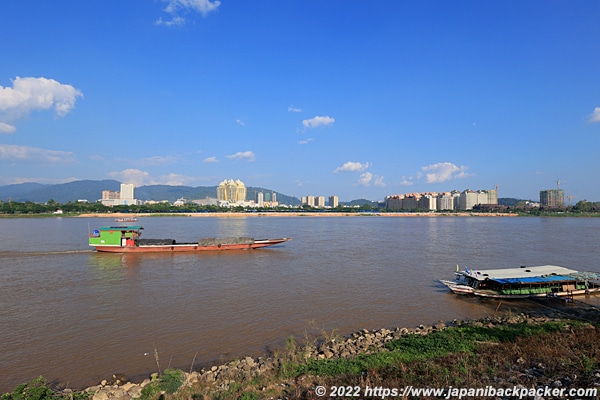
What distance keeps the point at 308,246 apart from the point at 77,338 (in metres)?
22.7

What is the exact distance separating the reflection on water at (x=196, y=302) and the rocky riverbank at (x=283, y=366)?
105 centimetres

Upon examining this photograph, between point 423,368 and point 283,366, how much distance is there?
8.68 ft

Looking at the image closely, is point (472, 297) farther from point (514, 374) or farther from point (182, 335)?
point (182, 335)

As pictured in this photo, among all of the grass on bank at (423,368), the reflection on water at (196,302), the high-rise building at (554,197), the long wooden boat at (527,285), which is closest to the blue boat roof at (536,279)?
the long wooden boat at (527,285)

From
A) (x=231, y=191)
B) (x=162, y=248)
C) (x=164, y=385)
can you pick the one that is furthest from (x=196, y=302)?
(x=231, y=191)

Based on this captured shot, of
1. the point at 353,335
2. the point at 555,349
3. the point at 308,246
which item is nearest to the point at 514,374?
the point at 555,349

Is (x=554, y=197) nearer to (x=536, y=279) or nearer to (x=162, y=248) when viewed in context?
(x=536, y=279)

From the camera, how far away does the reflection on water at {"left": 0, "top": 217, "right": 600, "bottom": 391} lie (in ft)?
30.2

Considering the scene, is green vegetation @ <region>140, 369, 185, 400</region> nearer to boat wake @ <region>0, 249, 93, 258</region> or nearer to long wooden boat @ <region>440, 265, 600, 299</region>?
long wooden boat @ <region>440, 265, 600, 299</region>

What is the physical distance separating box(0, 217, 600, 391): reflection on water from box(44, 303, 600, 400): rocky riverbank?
1048mm

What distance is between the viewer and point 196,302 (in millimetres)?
13883

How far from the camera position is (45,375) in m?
8.05

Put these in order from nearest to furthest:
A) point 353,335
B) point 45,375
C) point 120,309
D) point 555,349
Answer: point 555,349, point 45,375, point 353,335, point 120,309

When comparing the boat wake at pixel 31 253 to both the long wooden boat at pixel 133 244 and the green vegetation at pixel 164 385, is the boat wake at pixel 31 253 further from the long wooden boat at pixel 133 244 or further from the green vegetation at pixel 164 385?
the green vegetation at pixel 164 385
